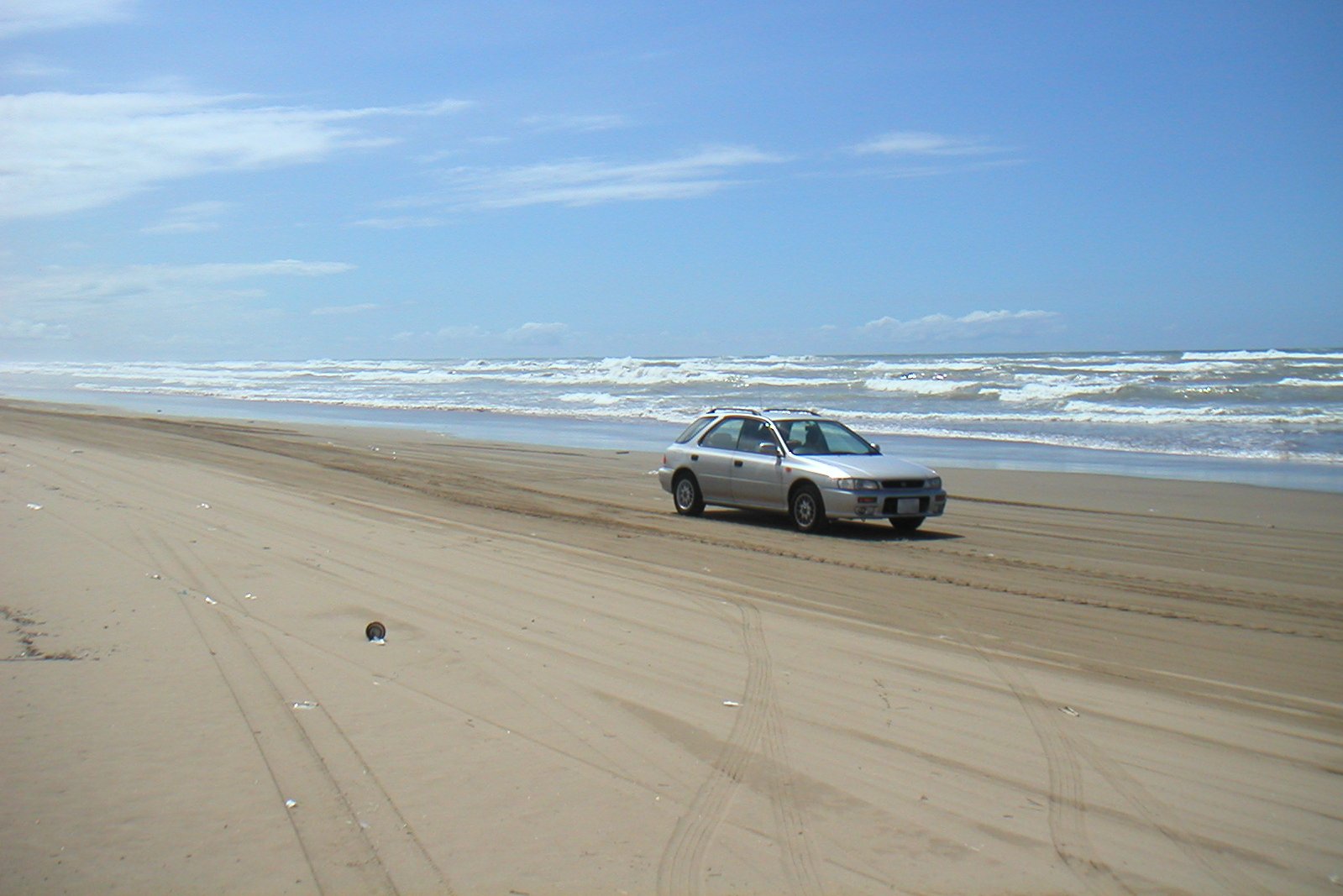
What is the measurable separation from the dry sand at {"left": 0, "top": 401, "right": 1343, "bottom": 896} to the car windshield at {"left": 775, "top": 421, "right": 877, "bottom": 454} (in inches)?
78.8

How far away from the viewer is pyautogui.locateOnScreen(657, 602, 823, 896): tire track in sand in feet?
13.0

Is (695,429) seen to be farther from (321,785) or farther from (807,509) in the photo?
(321,785)

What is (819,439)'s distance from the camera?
14.2 meters

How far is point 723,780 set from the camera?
4.91m

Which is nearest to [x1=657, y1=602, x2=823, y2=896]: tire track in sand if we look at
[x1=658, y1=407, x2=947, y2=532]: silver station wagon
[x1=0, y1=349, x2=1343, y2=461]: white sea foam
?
[x1=658, y1=407, x2=947, y2=532]: silver station wagon

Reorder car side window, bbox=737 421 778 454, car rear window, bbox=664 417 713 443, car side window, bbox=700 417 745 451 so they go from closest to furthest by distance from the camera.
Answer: car side window, bbox=737 421 778 454
car side window, bbox=700 417 745 451
car rear window, bbox=664 417 713 443

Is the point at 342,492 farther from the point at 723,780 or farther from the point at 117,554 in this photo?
the point at 723,780

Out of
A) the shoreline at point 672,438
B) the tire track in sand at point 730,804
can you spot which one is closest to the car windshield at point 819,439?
the shoreline at point 672,438

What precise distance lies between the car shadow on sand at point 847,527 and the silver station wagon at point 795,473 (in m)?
0.19

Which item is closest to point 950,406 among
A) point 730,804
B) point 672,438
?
point 672,438

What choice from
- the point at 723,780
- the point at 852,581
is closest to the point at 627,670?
the point at 723,780

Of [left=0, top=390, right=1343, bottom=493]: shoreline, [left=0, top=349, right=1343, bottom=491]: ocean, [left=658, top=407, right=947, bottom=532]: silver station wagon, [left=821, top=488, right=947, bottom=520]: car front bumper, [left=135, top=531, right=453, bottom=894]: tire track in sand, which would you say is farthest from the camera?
[left=0, top=349, right=1343, bottom=491]: ocean

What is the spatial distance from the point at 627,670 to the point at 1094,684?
2801 millimetres

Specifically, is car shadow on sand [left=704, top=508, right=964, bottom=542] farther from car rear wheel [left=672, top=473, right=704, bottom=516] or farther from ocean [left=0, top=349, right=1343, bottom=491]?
ocean [left=0, top=349, right=1343, bottom=491]
